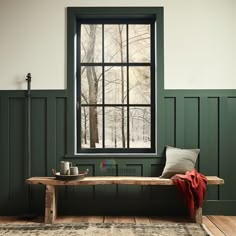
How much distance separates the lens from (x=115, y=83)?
19.0ft

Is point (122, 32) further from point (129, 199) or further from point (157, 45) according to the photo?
point (129, 199)

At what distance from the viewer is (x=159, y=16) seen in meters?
5.55

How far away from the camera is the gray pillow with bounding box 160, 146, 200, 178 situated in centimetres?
518

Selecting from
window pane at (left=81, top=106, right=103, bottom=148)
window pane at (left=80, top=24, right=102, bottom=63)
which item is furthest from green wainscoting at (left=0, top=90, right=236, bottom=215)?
window pane at (left=80, top=24, right=102, bottom=63)

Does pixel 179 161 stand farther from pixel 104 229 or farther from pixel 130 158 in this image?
pixel 104 229

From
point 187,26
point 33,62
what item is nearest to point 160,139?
point 187,26

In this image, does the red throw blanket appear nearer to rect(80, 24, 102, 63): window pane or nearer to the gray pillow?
the gray pillow

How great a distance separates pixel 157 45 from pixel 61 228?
8.64ft

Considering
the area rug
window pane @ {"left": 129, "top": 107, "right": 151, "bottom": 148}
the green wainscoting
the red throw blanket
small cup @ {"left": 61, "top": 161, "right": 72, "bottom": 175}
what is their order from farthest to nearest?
window pane @ {"left": 129, "top": 107, "right": 151, "bottom": 148}
the green wainscoting
small cup @ {"left": 61, "top": 161, "right": 72, "bottom": 175}
the red throw blanket
the area rug

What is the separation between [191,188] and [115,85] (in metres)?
1.77

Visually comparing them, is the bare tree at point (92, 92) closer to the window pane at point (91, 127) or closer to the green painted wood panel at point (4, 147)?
the window pane at point (91, 127)

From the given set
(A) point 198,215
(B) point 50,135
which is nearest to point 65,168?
(B) point 50,135

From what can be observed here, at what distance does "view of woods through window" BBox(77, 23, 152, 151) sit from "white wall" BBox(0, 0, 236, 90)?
1.13ft

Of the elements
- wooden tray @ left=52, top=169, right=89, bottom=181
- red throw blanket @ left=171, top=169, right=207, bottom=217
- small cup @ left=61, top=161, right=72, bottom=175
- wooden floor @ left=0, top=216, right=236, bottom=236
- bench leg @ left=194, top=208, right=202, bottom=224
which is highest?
small cup @ left=61, top=161, right=72, bottom=175
